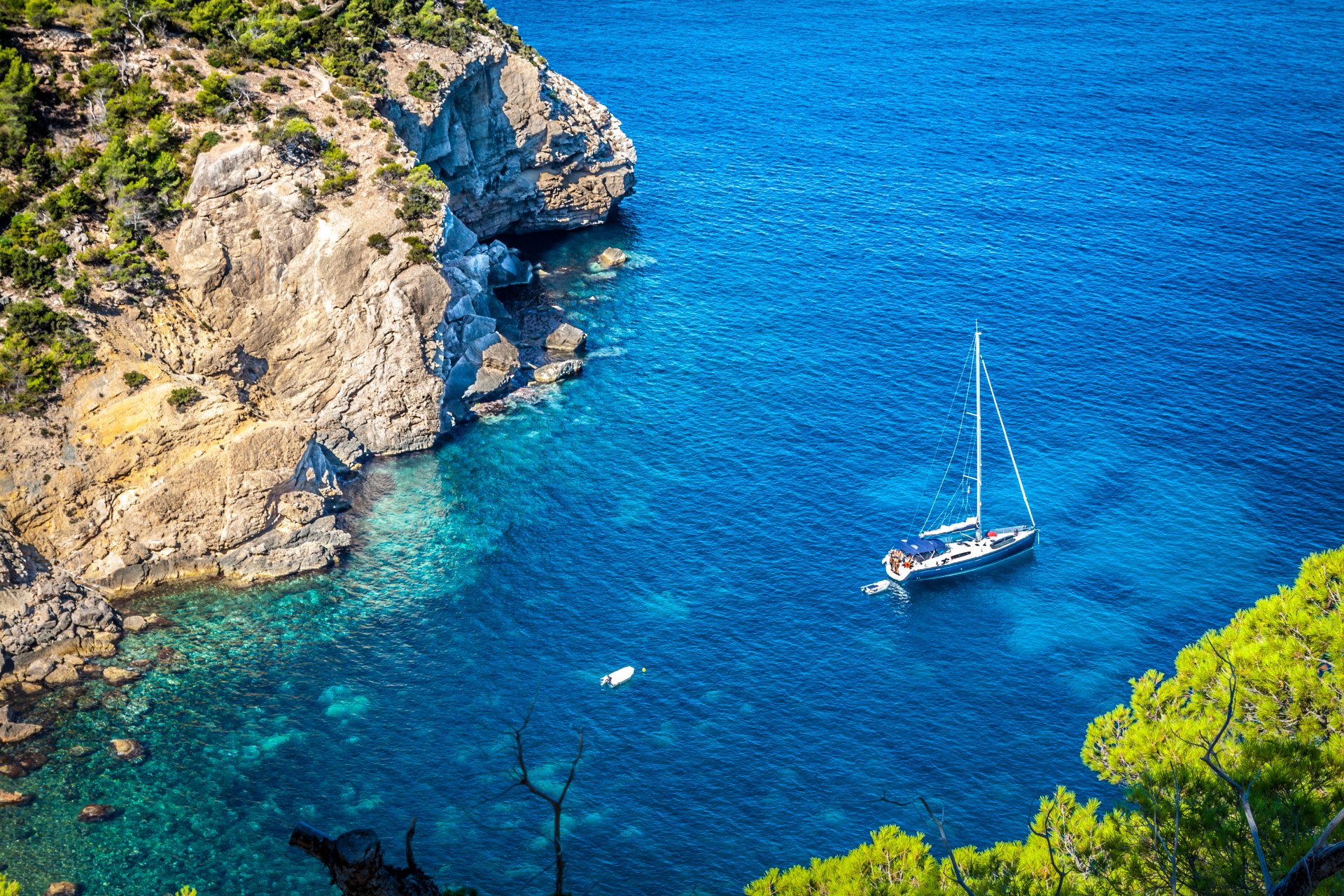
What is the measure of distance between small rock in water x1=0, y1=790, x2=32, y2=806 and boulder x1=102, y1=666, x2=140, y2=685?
946 centimetres

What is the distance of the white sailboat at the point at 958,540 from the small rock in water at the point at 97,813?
172 ft

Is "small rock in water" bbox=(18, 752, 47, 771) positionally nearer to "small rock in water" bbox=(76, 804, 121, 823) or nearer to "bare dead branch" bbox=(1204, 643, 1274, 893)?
"small rock in water" bbox=(76, 804, 121, 823)

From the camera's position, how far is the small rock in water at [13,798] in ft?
218

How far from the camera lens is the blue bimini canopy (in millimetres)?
88375

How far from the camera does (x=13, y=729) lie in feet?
232

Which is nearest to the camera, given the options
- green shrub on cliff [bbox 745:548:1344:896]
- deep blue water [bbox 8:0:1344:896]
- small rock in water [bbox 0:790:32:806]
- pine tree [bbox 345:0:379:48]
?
green shrub on cliff [bbox 745:548:1344:896]

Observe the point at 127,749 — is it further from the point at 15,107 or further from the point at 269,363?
the point at 15,107

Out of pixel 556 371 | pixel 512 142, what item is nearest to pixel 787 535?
pixel 556 371

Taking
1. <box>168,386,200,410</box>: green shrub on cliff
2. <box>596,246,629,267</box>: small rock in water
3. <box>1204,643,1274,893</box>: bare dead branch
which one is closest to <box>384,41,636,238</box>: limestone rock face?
<box>596,246,629,267</box>: small rock in water

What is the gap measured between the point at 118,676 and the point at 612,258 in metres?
70.5

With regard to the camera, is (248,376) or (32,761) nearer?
(32,761)

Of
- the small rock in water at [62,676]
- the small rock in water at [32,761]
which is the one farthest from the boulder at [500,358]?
the small rock in water at [32,761]

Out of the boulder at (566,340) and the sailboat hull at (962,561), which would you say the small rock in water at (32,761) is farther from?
the boulder at (566,340)

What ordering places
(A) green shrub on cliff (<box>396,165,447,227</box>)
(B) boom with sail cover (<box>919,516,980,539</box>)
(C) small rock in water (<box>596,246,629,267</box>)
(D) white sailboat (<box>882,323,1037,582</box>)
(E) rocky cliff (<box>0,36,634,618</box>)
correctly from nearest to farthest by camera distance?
(E) rocky cliff (<box>0,36,634,618</box>) < (D) white sailboat (<box>882,323,1037,582</box>) < (B) boom with sail cover (<box>919,516,980,539</box>) < (A) green shrub on cliff (<box>396,165,447,227</box>) < (C) small rock in water (<box>596,246,629,267</box>)
